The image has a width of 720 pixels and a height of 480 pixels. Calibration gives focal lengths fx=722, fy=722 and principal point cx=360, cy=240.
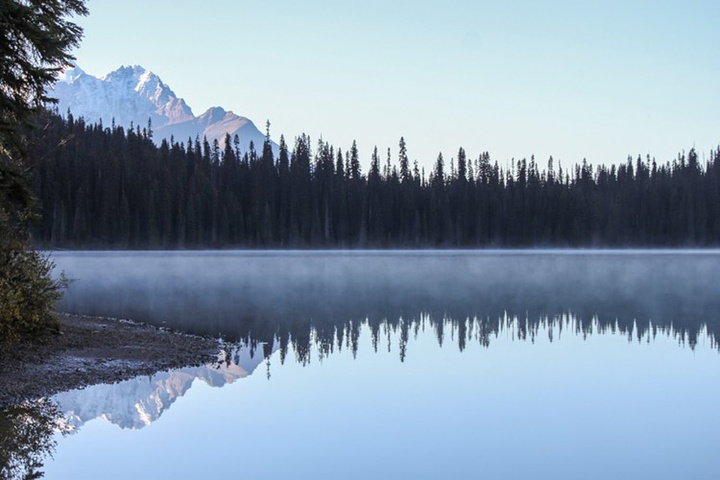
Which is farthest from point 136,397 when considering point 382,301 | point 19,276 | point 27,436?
point 382,301

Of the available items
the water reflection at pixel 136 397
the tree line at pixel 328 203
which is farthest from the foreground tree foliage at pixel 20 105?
the tree line at pixel 328 203

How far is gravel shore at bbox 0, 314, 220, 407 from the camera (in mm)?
12211

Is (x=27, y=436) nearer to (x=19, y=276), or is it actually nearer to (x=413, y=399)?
(x=19, y=276)

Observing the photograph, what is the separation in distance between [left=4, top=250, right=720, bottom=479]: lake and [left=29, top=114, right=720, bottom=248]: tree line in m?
73.6

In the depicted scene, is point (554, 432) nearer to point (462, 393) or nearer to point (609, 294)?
point (462, 393)

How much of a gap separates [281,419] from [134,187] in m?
95.0

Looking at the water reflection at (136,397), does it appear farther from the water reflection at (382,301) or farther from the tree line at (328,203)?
the tree line at (328,203)

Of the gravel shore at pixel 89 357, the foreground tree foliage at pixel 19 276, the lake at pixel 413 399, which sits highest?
the foreground tree foliage at pixel 19 276

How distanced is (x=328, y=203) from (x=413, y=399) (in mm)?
100872

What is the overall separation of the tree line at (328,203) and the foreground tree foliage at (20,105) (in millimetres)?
80860

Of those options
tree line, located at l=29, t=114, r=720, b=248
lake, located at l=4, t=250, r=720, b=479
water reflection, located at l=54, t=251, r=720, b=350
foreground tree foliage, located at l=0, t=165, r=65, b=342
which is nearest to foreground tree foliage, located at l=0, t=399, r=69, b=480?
lake, located at l=4, t=250, r=720, b=479

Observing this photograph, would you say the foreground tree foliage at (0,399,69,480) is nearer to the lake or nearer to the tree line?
the lake

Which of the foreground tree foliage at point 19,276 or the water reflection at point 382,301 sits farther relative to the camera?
the water reflection at point 382,301

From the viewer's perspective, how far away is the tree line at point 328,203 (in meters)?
97.8
